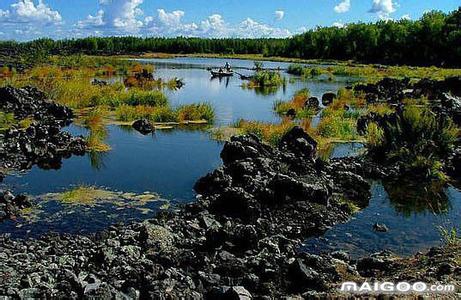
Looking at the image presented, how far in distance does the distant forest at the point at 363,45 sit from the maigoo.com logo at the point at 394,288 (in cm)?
6105

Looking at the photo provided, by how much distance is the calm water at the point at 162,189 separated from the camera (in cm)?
1216

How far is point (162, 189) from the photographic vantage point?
51.0 feet

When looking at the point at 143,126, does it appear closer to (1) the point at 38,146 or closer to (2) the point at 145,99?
(1) the point at 38,146

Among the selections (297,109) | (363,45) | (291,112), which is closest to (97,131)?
(291,112)

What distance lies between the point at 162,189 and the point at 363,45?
319ft

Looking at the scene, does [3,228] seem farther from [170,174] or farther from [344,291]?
[344,291]

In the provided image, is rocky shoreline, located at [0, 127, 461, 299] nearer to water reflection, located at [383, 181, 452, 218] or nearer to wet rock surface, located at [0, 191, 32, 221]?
water reflection, located at [383, 181, 452, 218]

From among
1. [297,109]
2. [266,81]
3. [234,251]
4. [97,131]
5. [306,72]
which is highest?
[234,251]

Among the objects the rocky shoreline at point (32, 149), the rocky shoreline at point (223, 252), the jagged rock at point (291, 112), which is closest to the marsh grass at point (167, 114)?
the rocky shoreline at point (32, 149)

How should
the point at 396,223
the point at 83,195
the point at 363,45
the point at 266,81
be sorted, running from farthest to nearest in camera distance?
the point at 363,45 → the point at 266,81 → the point at 83,195 → the point at 396,223

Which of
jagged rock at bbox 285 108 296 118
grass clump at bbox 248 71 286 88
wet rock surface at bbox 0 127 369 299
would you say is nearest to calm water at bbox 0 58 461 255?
wet rock surface at bbox 0 127 369 299

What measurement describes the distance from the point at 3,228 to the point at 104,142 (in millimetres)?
10104

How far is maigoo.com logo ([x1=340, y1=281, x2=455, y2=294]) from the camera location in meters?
7.60

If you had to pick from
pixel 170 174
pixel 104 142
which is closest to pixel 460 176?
pixel 170 174
